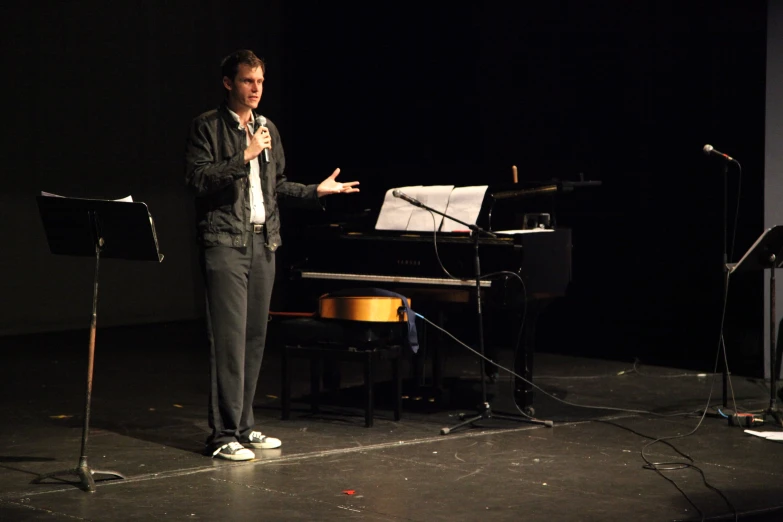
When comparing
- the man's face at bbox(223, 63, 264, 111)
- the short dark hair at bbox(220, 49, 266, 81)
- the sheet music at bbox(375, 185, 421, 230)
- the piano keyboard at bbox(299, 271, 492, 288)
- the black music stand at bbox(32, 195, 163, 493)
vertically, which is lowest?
the piano keyboard at bbox(299, 271, 492, 288)

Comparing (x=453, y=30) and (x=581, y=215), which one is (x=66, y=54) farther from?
(x=581, y=215)

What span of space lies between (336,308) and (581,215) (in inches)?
126

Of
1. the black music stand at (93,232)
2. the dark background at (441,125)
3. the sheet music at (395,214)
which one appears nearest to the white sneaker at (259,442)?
the black music stand at (93,232)

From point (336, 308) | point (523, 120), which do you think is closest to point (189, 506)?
point (336, 308)

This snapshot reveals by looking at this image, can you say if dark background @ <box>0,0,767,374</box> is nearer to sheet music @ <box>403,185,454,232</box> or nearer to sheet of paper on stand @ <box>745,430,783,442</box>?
sheet music @ <box>403,185,454,232</box>

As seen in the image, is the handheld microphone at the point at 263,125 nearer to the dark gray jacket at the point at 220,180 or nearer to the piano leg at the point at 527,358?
the dark gray jacket at the point at 220,180

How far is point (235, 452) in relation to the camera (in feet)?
16.0

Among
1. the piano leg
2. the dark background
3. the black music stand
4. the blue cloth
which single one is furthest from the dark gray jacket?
the dark background

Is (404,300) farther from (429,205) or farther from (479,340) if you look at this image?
(429,205)

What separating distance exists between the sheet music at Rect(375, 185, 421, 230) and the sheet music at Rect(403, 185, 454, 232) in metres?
0.03

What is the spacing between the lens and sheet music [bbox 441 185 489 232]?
591cm

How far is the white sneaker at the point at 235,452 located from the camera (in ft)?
15.9

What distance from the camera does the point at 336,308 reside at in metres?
5.84

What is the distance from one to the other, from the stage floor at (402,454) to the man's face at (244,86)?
5.12 feet
